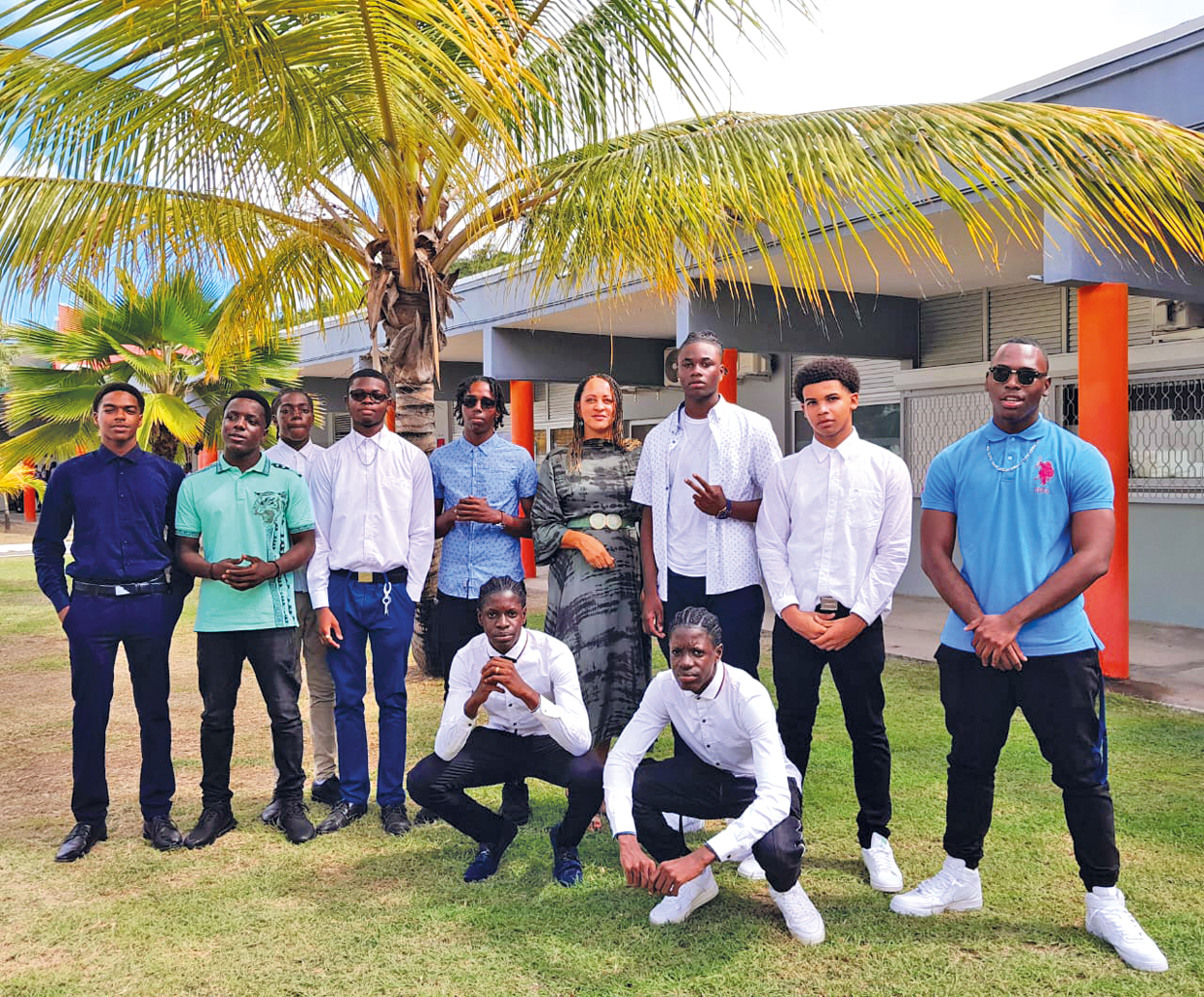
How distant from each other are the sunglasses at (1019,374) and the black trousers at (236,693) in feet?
9.72

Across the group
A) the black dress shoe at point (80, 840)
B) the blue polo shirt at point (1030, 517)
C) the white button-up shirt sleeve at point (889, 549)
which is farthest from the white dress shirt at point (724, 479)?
the black dress shoe at point (80, 840)

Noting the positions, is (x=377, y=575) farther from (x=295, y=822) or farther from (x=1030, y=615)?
(x=1030, y=615)

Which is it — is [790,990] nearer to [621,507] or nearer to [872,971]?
[872,971]

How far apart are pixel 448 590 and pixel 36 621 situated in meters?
9.00

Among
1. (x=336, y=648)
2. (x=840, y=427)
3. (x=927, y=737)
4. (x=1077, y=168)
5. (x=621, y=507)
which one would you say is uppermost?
(x=1077, y=168)

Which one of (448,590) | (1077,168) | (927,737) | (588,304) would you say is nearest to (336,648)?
(448,590)

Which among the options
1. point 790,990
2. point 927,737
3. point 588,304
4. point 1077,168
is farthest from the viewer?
point 588,304

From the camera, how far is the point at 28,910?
3.75m

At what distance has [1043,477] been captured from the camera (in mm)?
3350

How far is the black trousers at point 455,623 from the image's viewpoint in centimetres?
456

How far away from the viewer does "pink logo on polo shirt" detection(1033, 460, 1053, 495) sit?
11.0 feet

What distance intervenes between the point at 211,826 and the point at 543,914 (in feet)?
5.34

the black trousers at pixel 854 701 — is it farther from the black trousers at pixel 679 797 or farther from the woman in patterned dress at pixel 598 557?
the woman in patterned dress at pixel 598 557

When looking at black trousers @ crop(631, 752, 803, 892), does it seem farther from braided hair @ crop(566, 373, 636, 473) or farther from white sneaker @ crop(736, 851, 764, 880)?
braided hair @ crop(566, 373, 636, 473)
